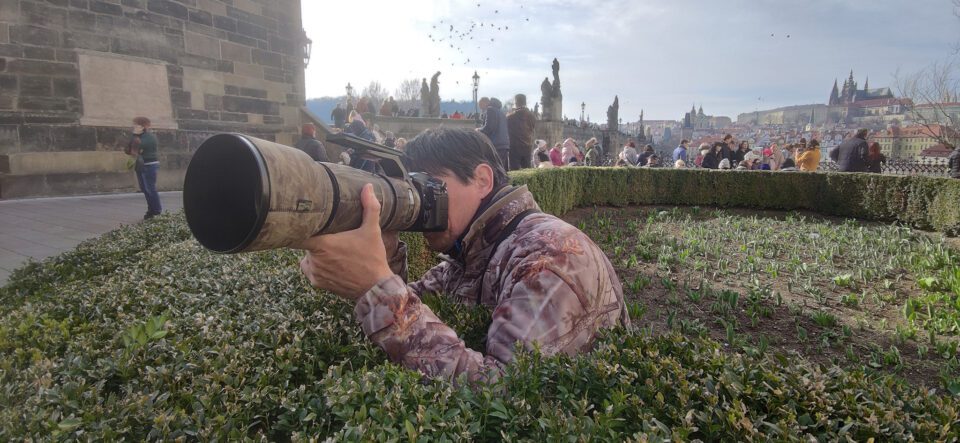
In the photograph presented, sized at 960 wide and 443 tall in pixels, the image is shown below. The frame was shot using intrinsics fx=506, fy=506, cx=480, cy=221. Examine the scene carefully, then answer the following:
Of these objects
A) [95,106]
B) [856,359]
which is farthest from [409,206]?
[95,106]

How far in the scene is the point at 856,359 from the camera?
410cm

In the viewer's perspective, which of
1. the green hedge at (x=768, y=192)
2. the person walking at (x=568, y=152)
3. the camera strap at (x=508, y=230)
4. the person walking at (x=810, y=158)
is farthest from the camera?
the person walking at (x=568, y=152)

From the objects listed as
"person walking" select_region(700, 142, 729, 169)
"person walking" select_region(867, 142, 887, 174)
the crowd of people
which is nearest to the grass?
the crowd of people

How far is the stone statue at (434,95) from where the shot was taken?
40.5m

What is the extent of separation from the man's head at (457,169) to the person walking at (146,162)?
799 centimetres

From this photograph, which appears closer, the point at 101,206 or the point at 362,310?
the point at 362,310

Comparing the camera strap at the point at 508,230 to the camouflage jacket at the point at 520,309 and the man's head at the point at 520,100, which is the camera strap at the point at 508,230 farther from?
the man's head at the point at 520,100

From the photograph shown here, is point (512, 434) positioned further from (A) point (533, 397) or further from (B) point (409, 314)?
(B) point (409, 314)

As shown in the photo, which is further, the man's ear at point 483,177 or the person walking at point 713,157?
the person walking at point 713,157

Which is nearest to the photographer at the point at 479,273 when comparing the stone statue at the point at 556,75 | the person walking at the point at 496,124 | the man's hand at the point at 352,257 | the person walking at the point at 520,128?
the man's hand at the point at 352,257

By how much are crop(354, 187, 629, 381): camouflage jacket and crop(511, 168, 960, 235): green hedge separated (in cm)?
761

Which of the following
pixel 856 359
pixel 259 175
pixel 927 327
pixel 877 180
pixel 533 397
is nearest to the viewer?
pixel 259 175

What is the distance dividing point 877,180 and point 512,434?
13690mm

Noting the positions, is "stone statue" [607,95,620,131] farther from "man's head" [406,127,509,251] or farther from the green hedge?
"man's head" [406,127,509,251]
